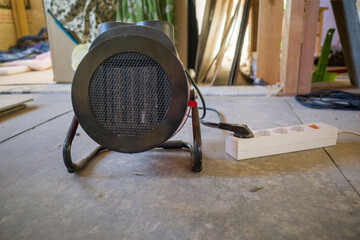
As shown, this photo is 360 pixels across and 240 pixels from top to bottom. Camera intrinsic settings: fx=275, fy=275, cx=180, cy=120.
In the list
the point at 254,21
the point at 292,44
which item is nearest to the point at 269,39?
the point at 292,44

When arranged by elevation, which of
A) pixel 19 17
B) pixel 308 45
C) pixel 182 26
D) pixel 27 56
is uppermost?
pixel 19 17

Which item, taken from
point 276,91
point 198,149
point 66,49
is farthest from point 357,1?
point 66,49

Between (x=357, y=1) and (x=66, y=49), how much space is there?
2.94 meters

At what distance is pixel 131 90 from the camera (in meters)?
0.90

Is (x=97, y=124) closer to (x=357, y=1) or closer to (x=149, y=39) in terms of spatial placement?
(x=149, y=39)

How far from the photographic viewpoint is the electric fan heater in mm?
862

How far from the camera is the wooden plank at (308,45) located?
204 centimetres

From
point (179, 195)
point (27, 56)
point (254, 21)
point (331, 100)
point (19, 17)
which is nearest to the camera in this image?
point (179, 195)

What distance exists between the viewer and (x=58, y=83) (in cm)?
326

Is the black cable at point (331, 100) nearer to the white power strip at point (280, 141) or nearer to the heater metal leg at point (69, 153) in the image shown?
the white power strip at point (280, 141)

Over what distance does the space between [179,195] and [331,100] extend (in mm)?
1652

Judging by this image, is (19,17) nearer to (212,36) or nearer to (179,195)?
(212,36)

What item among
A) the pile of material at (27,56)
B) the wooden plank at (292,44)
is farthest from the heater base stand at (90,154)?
the pile of material at (27,56)

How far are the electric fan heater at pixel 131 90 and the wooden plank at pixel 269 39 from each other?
6.34 ft
